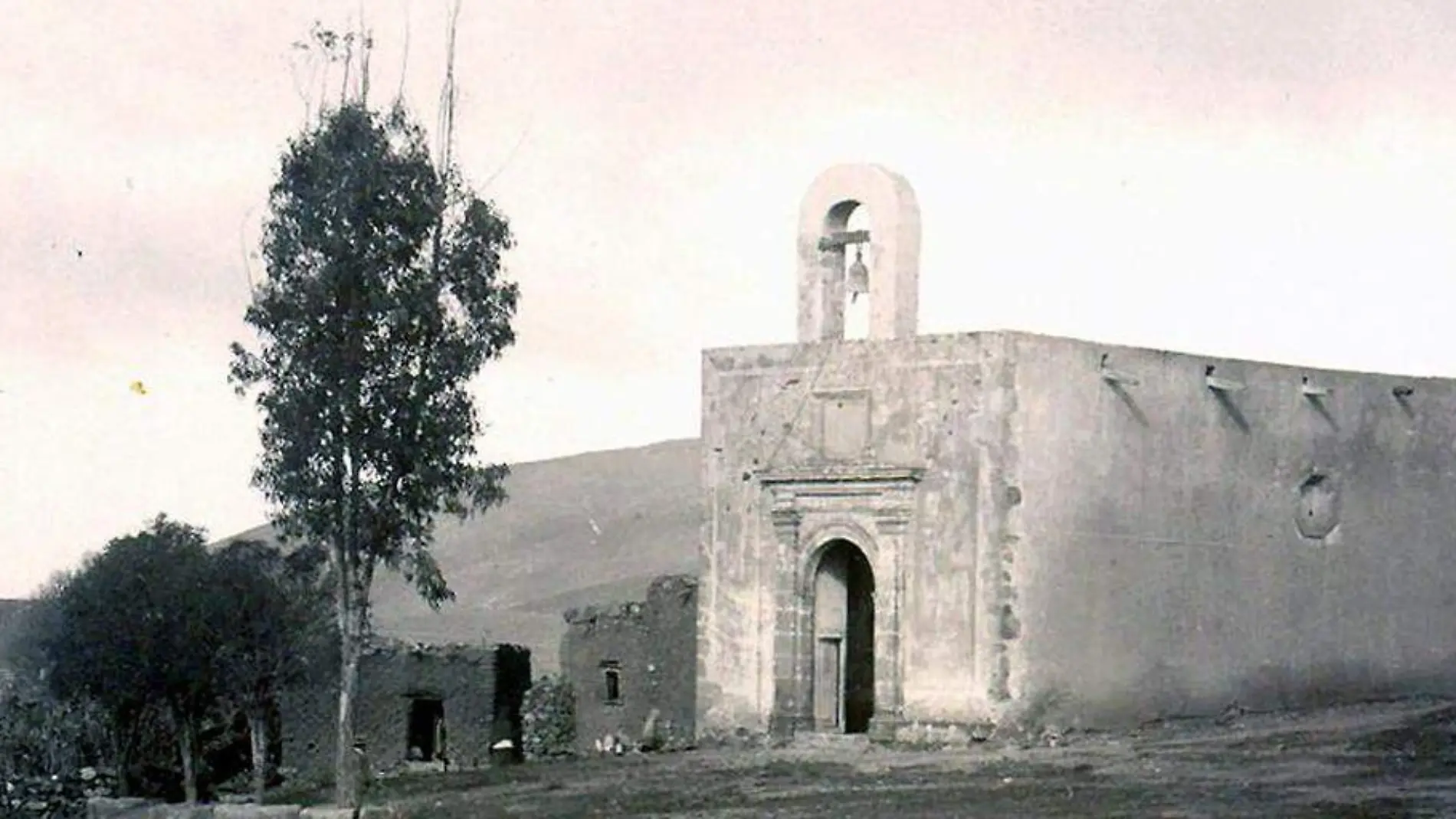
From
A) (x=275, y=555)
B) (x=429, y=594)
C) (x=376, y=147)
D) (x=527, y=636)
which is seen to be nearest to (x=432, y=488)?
(x=429, y=594)

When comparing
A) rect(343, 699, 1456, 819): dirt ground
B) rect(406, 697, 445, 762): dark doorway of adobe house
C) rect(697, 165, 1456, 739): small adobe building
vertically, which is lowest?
rect(343, 699, 1456, 819): dirt ground

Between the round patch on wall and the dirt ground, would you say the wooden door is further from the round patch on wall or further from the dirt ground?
the round patch on wall

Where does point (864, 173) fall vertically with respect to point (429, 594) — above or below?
above

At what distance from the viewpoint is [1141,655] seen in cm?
3005

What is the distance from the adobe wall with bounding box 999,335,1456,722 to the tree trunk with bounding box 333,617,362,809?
7.97 metres

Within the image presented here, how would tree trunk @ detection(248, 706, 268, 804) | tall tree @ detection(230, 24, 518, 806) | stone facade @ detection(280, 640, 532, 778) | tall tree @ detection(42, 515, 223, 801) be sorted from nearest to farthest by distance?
1. tall tree @ detection(230, 24, 518, 806)
2. tree trunk @ detection(248, 706, 268, 804)
3. tall tree @ detection(42, 515, 223, 801)
4. stone facade @ detection(280, 640, 532, 778)

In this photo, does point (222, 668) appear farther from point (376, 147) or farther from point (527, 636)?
point (527, 636)

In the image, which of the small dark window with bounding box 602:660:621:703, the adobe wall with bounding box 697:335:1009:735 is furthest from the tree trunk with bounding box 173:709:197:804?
the adobe wall with bounding box 697:335:1009:735

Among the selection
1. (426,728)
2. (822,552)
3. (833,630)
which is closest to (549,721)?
(426,728)

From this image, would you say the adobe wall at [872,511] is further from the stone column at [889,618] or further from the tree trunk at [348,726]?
the tree trunk at [348,726]

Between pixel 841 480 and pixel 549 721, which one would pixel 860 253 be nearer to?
pixel 841 480

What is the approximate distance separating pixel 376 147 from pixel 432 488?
407 cm

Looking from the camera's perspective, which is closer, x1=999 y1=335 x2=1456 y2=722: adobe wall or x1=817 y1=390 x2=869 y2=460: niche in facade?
x1=999 y1=335 x2=1456 y2=722: adobe wall

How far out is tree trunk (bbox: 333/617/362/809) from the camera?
27469 mm
